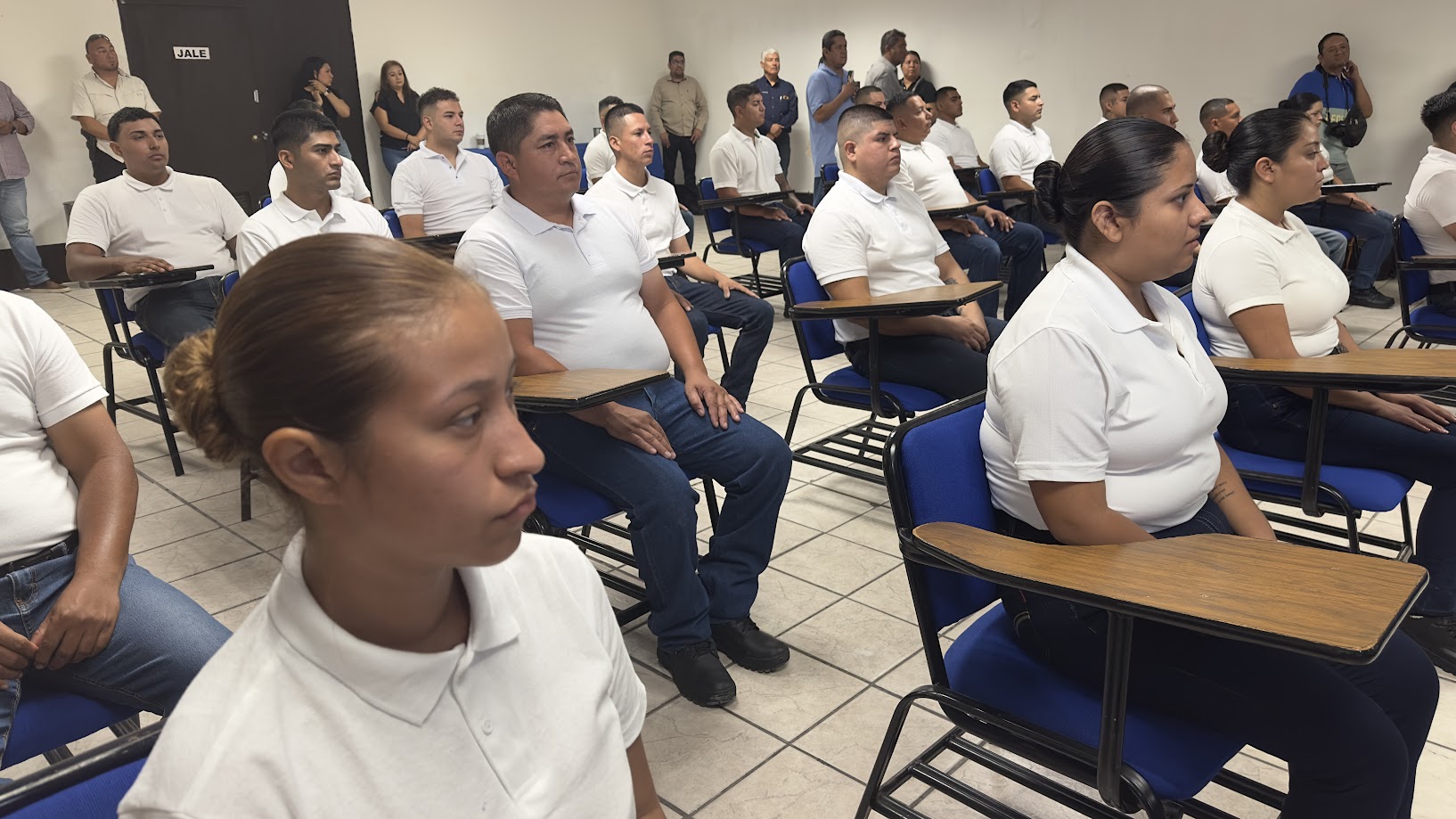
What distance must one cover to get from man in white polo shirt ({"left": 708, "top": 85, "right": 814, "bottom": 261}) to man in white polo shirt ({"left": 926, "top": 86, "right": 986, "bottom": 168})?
4.09ft

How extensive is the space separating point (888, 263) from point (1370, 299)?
12.8 feet

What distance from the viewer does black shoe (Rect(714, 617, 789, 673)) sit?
2289 mm

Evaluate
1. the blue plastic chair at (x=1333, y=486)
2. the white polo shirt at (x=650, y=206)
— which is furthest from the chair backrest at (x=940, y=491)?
the white polo shirt at (x=650, y=206)

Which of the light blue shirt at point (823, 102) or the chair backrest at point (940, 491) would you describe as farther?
the light blue shirt at point (823, 102)

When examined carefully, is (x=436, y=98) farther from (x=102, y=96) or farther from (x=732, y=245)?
(x=102, y=96)

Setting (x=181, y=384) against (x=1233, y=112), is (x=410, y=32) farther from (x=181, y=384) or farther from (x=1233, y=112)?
(x=181, y=384)

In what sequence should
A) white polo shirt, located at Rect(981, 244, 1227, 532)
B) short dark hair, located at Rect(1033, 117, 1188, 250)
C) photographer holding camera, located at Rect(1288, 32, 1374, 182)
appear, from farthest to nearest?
photographer holding camera, located at Rect(1288, 32, 1374, 182) → short dark hair, located at Rect(1033, 117, 1188, 250) → white polo shirt, located at Rect(981, 244, 1227, 532)

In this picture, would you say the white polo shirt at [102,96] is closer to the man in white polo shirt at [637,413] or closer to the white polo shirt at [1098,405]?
the man in white polo shirt at [637,413]

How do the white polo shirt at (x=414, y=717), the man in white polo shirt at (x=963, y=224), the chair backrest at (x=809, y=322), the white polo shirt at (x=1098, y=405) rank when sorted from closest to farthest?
the white polo shirt at (x=414, y=717) → the white polo shirt at (x=1098, y=405) → the chair backrest at (x=809, y=322) → the man in white polo shirt at (x=963, y=224)

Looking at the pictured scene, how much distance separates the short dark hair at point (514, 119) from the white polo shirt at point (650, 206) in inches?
68.4

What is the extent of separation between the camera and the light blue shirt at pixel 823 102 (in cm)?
829

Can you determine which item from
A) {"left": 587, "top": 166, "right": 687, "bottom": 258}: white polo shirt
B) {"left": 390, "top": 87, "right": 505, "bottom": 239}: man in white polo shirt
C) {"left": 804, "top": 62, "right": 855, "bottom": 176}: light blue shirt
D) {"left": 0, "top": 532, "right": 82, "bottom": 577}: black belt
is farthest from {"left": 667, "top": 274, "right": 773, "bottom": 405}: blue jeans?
{"left": 804, "top": 62, "right": 855, "bottom": 176}: light blue shirt

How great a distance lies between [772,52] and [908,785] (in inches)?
328

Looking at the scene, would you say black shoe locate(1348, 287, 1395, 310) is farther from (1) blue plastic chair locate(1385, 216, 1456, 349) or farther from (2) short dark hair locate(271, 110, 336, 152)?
(2) short dark hair locate(271, 110, 336, 152)
